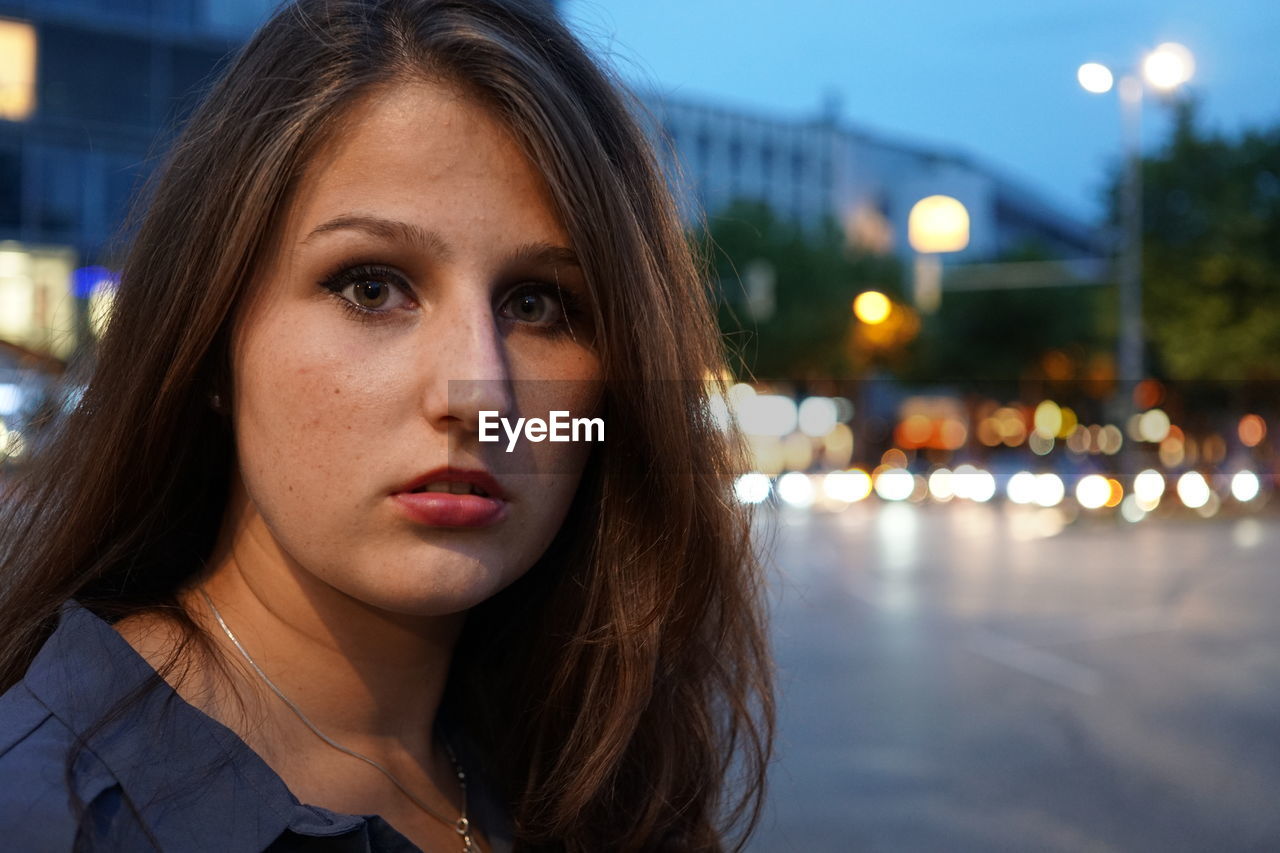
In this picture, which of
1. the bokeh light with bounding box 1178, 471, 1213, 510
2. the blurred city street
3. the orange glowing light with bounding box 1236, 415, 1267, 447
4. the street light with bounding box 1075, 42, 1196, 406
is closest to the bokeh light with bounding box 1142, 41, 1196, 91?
the street light with bounding box 1075, 42, 1196, 406

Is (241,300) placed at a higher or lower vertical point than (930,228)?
lower

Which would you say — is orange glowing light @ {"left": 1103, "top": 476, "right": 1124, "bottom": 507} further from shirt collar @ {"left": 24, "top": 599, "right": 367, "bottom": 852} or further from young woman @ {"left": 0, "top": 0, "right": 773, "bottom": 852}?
shirt collar @ {"left": 24, "top": 599, "right": 367, "bottom": 852}

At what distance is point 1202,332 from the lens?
3017cm

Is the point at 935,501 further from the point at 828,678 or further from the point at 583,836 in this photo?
the point at 583,836

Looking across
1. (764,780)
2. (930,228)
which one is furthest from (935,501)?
(764,780)

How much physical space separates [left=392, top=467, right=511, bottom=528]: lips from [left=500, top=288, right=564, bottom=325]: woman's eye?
20 centimetres

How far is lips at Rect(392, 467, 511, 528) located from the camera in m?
1.49

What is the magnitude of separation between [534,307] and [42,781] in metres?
0.70

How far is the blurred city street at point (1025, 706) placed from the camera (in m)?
6.03

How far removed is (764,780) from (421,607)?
73 centimetres

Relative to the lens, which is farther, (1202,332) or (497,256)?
(1202,332)

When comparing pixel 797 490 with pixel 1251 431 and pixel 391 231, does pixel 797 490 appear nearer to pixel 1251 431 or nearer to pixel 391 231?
pixel 1251 431

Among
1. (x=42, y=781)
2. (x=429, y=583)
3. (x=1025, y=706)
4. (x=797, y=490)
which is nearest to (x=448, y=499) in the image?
(x=429, y=583)

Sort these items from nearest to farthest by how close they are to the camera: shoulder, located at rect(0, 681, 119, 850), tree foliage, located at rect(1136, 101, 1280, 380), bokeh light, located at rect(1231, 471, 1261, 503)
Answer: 1. shoulder, located at rect(0, 681, 119, 850)
2. tree foliage, located at rect(1136, 101, 1280, 380)
3. bokeh light, located at rect(1231, 471, 1261, 503)
